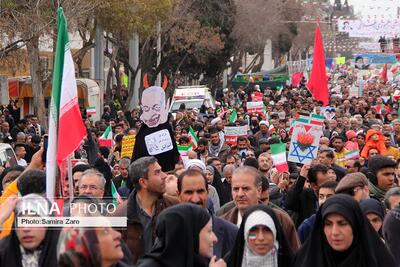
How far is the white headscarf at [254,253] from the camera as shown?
6.71 meters

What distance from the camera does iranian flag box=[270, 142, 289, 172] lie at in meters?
14.2

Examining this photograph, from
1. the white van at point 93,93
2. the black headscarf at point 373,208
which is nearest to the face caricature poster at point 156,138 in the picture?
the black headscarf at point 373,208

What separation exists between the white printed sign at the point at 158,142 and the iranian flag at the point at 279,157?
2.46 m

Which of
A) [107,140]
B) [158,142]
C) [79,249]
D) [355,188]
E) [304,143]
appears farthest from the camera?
[107,140]

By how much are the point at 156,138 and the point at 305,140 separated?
300 cm

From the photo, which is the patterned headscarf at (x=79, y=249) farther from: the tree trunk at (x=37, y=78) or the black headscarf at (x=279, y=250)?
the tree trunk at (x=37, y=78)

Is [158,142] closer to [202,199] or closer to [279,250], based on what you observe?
[202,199]

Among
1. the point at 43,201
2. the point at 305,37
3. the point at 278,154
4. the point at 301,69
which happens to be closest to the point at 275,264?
the point at 43,201

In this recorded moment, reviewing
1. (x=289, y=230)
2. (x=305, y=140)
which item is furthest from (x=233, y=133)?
(x=289, y=230)

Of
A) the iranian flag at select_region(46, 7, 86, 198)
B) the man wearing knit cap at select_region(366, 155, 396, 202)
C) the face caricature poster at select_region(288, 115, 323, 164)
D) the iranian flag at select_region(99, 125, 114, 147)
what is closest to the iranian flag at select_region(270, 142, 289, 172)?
the face caricature poster at select_region(288, 115, 323, 164)

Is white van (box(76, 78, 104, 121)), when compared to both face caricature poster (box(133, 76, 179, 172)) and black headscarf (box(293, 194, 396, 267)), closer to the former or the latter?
face caricature poster (box(133, 76, 179, 172))

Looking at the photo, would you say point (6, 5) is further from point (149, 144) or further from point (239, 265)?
point (239, 265)

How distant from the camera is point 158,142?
39.0 feet

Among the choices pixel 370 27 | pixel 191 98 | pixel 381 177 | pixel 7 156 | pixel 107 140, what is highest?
pixel 370 27
